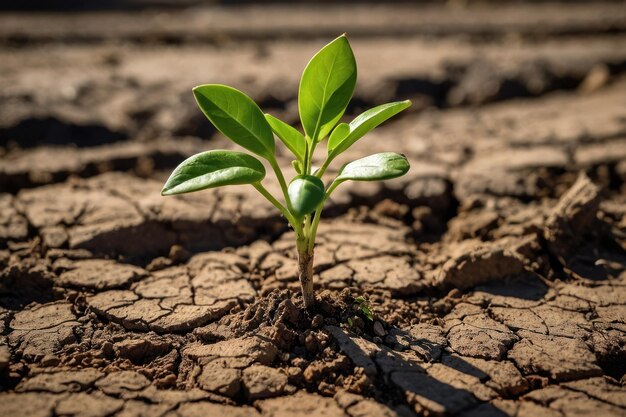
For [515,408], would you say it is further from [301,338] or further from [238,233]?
[238,233]

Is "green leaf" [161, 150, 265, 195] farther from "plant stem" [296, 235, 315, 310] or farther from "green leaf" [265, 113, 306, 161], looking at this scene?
"plant stem" [296, 235, 315, 310]

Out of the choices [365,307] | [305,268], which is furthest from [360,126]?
[365,307]

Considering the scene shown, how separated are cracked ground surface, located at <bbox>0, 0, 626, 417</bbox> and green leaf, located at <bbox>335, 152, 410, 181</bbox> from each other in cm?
54

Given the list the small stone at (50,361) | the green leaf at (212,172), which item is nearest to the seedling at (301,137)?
the green leaf at (212,172)

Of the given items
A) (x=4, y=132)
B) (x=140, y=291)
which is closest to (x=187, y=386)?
(x=140, y=291)

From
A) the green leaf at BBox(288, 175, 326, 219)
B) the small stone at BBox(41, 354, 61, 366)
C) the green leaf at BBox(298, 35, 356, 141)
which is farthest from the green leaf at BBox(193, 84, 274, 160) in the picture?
the small stone at BBox(41, 354, 61, 366)

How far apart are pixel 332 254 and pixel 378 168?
937mm

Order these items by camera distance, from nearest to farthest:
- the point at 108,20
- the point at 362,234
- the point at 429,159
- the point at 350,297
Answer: the point at 350,297, the point at 362,234, the point at 429,159, the point at 108,20

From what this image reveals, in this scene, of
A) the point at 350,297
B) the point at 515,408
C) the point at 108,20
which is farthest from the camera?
the point at 108,20

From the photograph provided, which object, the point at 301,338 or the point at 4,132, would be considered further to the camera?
the point at 4,132

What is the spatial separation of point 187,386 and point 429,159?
2066 millimetres

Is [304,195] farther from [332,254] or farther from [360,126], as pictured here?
[332,254]

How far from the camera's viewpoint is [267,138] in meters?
1.66

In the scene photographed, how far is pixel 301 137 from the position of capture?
1.72 meters
